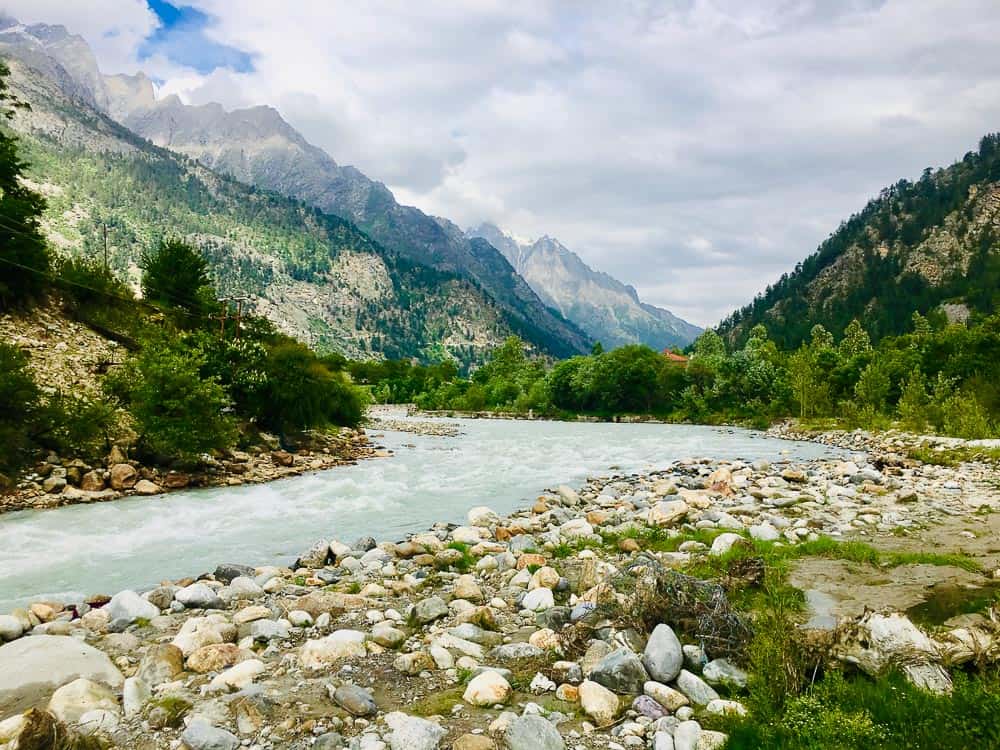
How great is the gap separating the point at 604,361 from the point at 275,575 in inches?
3103

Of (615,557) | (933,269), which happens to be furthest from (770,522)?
A: (933,269)

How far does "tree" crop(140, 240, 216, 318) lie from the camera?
3659cm

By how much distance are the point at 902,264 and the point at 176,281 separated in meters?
167

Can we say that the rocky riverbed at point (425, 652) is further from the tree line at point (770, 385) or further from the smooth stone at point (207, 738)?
the tree line at point (770, 385)

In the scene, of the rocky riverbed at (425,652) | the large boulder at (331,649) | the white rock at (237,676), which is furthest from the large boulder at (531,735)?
the white rock at (237,676)

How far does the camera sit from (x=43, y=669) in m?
5.14

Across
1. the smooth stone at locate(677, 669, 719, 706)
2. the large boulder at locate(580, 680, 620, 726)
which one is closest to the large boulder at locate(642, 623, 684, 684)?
the smooth stone at locate(677, 669, 719, 706)

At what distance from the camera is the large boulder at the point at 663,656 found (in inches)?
196

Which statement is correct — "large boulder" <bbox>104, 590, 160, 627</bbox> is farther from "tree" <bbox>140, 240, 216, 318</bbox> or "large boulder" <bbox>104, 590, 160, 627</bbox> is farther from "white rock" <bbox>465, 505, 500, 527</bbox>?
"tree" <bbox>140, 240, 216, 318</bbox>

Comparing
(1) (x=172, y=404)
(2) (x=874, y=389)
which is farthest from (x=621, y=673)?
(2) (x=874, y=389)

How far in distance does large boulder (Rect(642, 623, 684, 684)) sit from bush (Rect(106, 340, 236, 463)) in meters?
18.5

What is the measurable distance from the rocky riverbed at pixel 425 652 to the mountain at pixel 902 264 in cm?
13995

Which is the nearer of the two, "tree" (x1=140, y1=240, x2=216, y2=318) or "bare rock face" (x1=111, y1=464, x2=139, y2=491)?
"bare rock face" (x1=111, y1=464, x2=139, y2=491)

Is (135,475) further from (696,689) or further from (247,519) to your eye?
(696,689)
